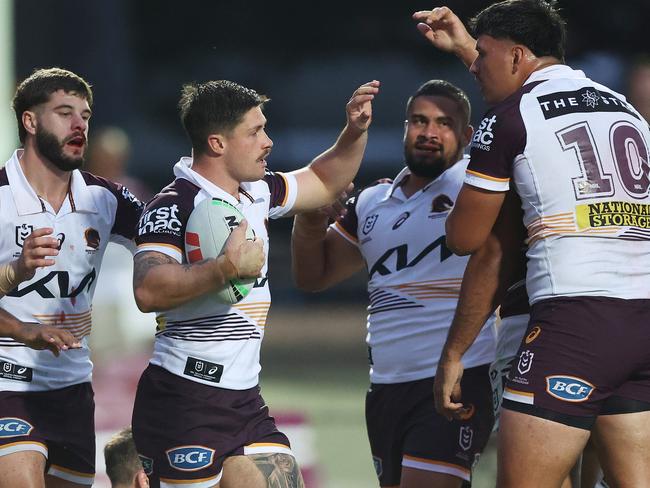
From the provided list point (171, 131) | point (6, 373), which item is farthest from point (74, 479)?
point (171, 131)

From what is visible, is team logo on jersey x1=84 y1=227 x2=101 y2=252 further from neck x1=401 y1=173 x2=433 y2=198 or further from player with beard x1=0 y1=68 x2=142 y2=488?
neck x1=401 y1=173 x2=433 y2=198

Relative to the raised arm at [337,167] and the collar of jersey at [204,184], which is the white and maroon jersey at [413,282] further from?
the collar of jersey at [204,184]

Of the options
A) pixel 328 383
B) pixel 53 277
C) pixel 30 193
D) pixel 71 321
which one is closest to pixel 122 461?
pixel 71 321

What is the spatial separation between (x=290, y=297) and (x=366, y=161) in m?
2.96

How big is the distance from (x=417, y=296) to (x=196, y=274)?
1703mm

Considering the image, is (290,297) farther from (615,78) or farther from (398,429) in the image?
(398,429)

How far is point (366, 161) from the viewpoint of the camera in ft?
79.6

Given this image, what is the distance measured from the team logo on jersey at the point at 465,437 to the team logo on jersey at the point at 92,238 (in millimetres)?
1963

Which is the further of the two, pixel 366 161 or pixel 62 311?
pixel 366 161

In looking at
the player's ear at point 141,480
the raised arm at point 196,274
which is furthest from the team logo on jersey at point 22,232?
the player's ear at point 141,480

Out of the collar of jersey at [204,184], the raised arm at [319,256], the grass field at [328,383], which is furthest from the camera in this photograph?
the grass field at [328,383]

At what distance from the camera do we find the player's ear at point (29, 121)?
6.15 meters

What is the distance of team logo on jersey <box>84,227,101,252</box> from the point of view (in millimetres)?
6172

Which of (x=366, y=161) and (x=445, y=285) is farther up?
(x=445, y=285)
